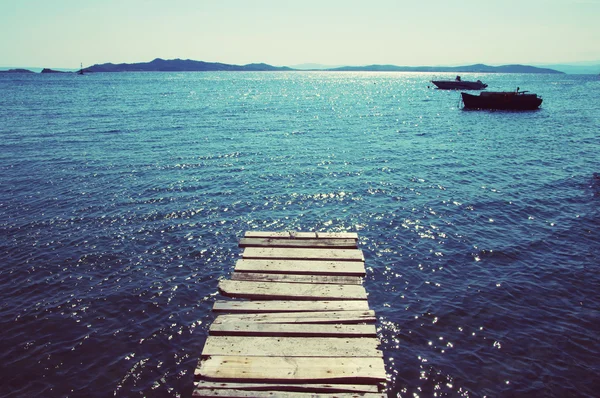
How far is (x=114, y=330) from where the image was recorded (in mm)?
11680

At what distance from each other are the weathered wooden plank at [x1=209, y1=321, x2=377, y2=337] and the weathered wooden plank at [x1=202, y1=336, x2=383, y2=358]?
0.10 meters

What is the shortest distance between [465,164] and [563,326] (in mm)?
22073

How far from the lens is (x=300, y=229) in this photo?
18.5 meters

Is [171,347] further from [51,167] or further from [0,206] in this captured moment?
[51,167]

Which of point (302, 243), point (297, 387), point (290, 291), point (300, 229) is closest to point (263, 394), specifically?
point (297, 387)

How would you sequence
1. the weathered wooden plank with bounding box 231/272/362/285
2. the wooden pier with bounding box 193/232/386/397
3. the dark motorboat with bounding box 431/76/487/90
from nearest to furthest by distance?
the wooden pier with bounding box 193/232/386/397, the weathered wooden plank with bounding box 231/272/362/285, the dark motorboat with bounding box 431/76/487/90

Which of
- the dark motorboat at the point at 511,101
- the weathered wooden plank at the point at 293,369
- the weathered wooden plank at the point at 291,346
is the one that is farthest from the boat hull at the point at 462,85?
the weathered wooden plank at the point at 293,369

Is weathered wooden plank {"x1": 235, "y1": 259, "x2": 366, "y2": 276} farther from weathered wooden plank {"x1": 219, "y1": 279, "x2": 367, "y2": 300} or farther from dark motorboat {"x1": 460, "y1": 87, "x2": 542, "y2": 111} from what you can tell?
dark motorboat {"x1": 460, "y1": 87, "x2": 542, "y2": 111}

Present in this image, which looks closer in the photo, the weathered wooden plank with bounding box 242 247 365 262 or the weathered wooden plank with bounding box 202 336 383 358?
the weathered wooden plank with bounding box 202 336 383 358

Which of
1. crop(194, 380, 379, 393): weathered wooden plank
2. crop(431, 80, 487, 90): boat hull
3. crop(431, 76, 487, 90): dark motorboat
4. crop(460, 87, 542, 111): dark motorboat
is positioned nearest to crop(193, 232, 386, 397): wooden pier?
crop(194, 380, 379, 393): weathered wooden plank

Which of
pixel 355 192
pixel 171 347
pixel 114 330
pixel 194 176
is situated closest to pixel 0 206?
pixel 194 176

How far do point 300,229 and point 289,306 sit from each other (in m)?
10.6

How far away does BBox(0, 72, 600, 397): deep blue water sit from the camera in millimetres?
10477

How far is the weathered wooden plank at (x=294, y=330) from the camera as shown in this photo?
7.18 m
